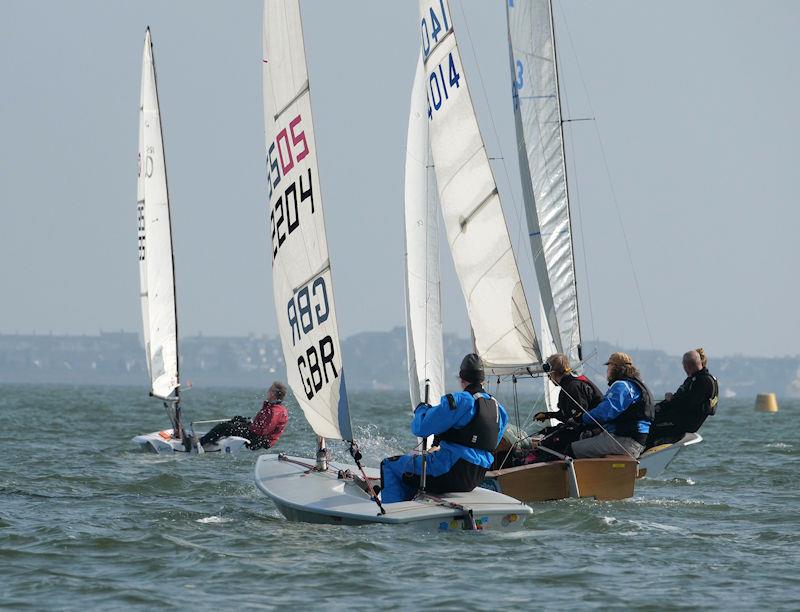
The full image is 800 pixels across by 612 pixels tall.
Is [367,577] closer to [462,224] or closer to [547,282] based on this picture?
[462,224]

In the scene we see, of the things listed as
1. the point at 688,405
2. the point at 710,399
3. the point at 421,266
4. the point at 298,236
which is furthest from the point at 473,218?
the point at 298,236

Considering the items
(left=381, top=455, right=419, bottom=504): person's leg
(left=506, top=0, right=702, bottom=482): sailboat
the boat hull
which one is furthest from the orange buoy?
(left=381, top=455, right=419, bottom=504): person's leg

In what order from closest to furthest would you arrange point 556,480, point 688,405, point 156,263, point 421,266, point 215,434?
1. point 556,480
2. point 688,405
3. point 215,434
4. point 421,266
5. point 156,263

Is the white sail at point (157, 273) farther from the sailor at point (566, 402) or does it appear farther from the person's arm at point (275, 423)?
the sailor at point (566, 402)

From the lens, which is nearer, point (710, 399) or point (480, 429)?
point (480, 429)

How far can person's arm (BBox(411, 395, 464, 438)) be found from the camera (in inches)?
312

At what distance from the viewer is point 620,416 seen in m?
10.5

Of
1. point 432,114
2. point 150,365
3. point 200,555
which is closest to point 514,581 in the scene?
point 200,555

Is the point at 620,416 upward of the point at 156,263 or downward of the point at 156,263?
downward

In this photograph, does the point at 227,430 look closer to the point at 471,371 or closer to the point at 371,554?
the point at 471,371

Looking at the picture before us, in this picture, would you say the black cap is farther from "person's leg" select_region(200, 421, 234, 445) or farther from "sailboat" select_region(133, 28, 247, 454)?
"sailboat" select_region(133, 28, 247, 454)

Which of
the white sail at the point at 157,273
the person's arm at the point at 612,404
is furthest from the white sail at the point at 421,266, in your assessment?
the person's arm at the point at 612,404

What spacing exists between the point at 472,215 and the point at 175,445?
544 centimetres

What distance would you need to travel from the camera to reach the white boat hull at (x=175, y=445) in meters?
15.0
